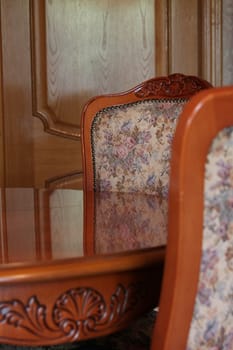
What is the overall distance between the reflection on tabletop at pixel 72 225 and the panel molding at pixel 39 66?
2.68 ft

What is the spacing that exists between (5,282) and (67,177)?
66.9 inches

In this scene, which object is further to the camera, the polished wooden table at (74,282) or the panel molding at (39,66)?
the panel molding at (39,66)

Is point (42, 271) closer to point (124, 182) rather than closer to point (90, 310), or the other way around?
point (90, 310)

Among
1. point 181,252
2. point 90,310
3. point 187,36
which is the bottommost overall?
point 90,310

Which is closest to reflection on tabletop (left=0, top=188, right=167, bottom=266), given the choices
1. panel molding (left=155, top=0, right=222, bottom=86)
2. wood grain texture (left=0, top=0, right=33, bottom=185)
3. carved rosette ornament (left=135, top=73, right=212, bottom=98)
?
carved rosette ornament (left=135, top=73, right=212, bottom=98)

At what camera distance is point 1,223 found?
107cm

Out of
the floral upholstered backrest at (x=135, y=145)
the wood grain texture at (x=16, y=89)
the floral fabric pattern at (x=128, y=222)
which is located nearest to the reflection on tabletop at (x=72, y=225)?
the floral fabric pattern at (x=128, y=222)

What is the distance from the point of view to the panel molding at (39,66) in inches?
91.9

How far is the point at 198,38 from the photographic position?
2.47 meters

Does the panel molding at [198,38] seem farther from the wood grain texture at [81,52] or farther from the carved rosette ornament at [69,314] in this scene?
the carved rosette ornament at [69,314]

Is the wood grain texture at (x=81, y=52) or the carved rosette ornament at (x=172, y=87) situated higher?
the wood grain texture at (x=81, y=52)

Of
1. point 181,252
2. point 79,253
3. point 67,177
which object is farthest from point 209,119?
point 67,177

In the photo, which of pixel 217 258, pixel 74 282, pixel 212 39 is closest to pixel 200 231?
pixel 217 258

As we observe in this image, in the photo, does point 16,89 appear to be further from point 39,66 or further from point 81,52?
point 81,52
